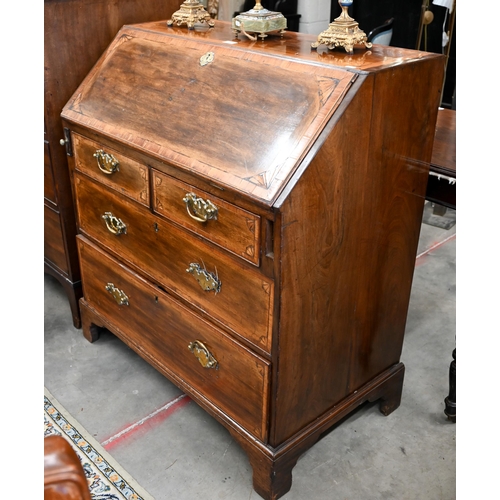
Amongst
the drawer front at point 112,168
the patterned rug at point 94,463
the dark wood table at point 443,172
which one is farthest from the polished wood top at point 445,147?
the patterned rug at point 94,463

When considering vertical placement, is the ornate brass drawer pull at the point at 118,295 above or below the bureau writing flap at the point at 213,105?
below

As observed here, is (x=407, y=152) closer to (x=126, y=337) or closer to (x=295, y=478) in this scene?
(x=295, y=478)

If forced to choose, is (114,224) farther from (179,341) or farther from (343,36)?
(343,36)

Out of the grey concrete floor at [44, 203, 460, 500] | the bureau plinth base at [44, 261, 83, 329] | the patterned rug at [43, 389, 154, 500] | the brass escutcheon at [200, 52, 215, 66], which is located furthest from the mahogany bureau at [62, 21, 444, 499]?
the bureau plinth base at [44, 261, 83, 329]

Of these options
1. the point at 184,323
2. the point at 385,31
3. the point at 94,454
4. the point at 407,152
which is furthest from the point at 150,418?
the point at 385,31

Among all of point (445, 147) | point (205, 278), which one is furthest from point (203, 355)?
point (445, 147)

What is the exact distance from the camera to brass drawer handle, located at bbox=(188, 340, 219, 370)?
6.29 feet

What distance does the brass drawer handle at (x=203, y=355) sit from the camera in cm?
192

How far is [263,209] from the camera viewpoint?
1483 mm

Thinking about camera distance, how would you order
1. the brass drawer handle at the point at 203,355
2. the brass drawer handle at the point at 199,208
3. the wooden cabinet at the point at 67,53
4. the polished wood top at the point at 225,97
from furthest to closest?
1. the wooden cabinet at the point at 67,53
2. the brass drawer handle at the point at 203,355
3. the brass drawer handle at the point at 199,208
4. the polished wood top at the point at 225,97

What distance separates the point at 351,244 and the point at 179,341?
0.72 meters

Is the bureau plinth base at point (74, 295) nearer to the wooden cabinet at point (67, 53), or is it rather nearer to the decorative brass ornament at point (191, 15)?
the wooden cabinet at point (67, 53)

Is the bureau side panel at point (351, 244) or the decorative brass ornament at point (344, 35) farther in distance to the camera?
the decorative brass ornament at point (344, 35)

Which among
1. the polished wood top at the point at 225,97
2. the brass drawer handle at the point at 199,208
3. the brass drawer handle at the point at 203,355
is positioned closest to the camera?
the polished wood top at the point at 225,97
